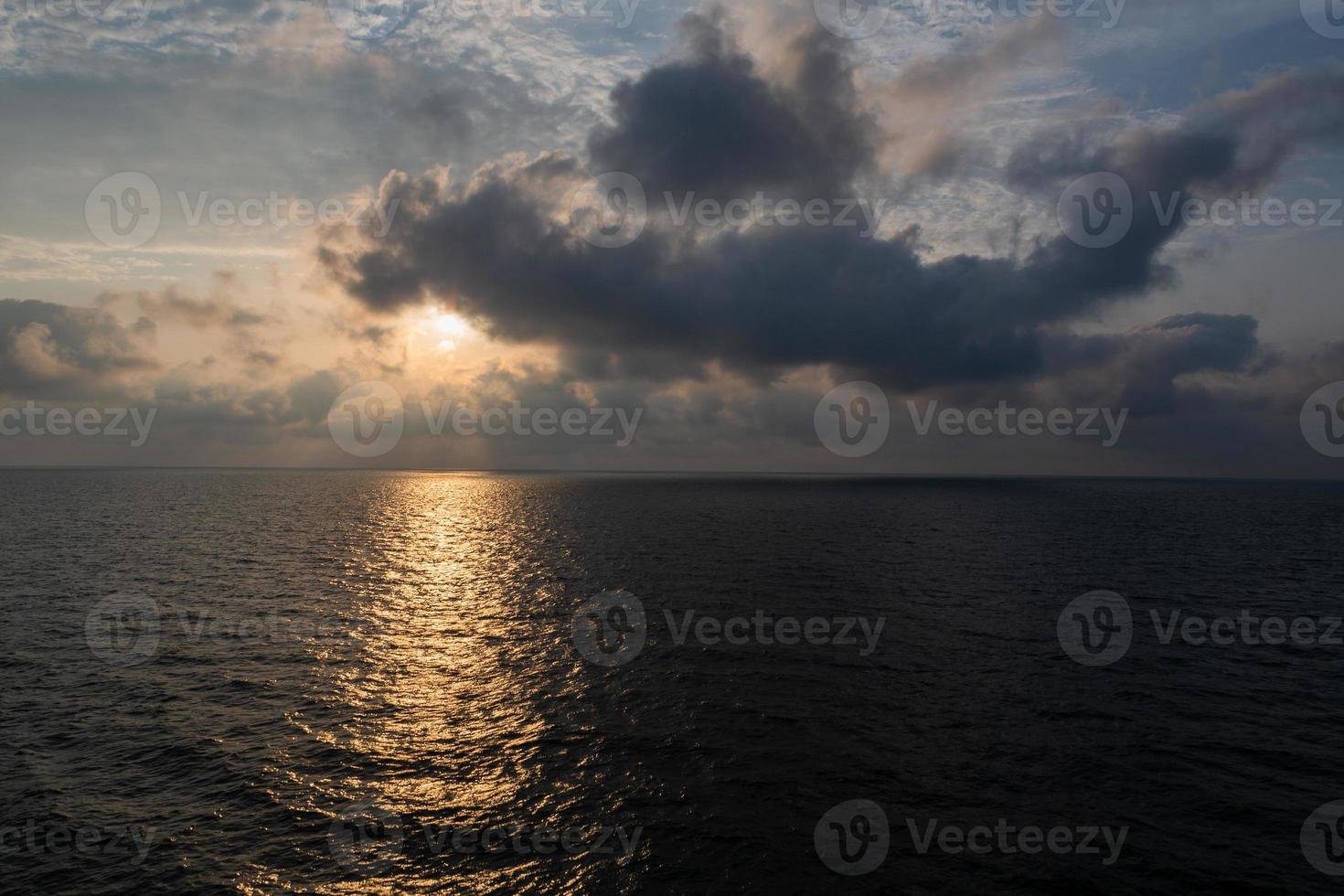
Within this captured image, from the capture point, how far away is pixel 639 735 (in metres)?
31.5

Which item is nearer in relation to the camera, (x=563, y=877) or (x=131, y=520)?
(x=563, y=877)

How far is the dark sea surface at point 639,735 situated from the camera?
21.8 m

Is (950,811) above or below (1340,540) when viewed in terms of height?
below

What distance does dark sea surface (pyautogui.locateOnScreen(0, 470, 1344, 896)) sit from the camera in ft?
71.5

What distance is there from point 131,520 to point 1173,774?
533 feet

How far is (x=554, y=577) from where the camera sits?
7231 cm

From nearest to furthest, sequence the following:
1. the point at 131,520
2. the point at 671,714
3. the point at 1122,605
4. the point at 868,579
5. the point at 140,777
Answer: the point at 140,777, the point at 671,714, the point at 1122,605, the point at 868,579, the point at 131,520

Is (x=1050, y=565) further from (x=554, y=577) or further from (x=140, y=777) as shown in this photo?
(x=140, y=777)

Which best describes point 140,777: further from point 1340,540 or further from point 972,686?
point 1340,540

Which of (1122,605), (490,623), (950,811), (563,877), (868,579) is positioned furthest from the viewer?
(868,579)

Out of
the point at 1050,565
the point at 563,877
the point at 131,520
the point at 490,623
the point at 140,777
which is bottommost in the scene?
the point at 563,877

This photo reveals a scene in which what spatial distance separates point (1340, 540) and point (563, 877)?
155325mm

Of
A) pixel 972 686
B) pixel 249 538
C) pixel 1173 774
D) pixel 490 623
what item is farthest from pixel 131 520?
pixel 1173 774

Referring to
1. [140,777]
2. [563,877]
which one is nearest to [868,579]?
[563,877]
